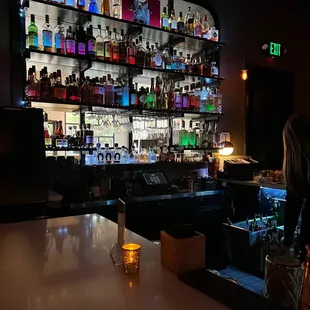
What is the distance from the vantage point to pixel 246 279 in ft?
9.67

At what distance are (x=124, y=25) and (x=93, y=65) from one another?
0.47 m

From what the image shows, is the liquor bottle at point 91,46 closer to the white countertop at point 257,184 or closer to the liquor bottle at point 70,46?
the liquor bottle at point 70,46

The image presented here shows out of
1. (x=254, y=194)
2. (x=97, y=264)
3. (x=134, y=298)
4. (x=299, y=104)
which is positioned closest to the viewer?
(x=134, y=298)

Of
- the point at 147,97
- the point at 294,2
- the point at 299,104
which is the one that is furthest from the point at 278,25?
the point at 147,97

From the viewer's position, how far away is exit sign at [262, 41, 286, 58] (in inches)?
151

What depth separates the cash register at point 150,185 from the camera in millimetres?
2822

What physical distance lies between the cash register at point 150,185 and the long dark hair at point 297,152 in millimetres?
1049

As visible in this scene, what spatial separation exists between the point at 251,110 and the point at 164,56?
1299mm

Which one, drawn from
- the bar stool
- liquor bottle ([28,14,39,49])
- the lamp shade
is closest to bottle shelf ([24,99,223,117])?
the lamp shade

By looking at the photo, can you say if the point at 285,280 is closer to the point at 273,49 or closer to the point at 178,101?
the point at 178,101

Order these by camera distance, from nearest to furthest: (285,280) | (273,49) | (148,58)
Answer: (285,280), (148,58), (273,49)

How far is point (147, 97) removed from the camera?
302 cm

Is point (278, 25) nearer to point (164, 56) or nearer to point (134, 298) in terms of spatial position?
point (164, 56)

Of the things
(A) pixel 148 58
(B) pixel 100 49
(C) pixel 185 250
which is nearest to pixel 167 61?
(A) pixel 148 58
